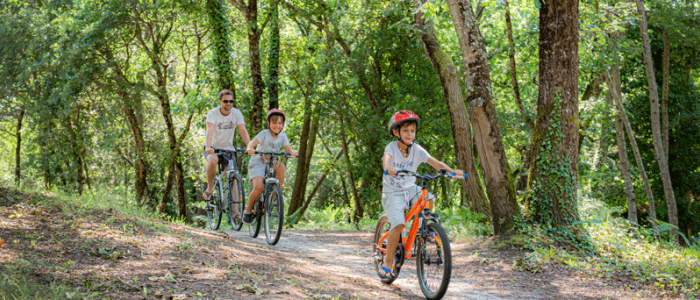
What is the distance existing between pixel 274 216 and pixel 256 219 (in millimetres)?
546

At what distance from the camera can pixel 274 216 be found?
8.16m

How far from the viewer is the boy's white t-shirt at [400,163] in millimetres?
5398

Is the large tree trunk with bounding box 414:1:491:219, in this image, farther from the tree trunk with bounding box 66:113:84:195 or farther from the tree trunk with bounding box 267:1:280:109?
the tree trunk with bounding box 66:113:84:195

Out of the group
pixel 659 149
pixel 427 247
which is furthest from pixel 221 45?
pixel 659 149

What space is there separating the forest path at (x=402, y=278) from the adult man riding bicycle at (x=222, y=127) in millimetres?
1455

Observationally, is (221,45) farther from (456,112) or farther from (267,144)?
(456,112)

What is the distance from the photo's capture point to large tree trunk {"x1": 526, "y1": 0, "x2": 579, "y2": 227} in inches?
315

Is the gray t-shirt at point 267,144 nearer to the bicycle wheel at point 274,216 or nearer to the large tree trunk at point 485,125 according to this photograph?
the bicycle wheel at point 274,216

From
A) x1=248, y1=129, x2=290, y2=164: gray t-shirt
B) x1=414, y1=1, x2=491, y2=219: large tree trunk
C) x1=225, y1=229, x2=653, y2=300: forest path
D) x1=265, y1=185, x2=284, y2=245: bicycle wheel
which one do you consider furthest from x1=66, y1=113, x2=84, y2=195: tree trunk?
x1=414, y1=1, x2=491, y2=219: large tree trunk

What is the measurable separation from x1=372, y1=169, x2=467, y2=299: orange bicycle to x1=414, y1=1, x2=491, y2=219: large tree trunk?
483 cm

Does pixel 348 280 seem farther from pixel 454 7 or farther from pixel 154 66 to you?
pixel 154 66

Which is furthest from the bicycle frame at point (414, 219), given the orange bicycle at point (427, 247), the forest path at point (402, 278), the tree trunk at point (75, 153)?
the tree trunk at point (75, 153)

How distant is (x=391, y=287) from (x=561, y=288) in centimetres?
220

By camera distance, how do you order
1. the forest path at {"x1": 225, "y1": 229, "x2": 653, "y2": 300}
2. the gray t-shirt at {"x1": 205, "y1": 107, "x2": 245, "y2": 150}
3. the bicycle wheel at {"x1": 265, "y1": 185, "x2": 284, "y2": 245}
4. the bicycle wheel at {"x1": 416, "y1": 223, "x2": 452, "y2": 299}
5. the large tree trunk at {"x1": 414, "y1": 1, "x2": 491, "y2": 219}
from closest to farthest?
the bicycle wheel at {"x1": 416, "y1": 223, "x2": 452, "y2": 299}
the forest path at {"x1": 225, "y1": 229, "x2": 653, "y2": 300}
the bicycle wheel at {"x1": 265, "y1": 185, "x2": 284, "y2": 245}
the gray t-shirt at {"x1": 205, "y1": 107, "x2": 245, "y2": 150}
the large tree trunk at {"x1": 414, "y1": 1, "x2": 491, "y2": 219}
